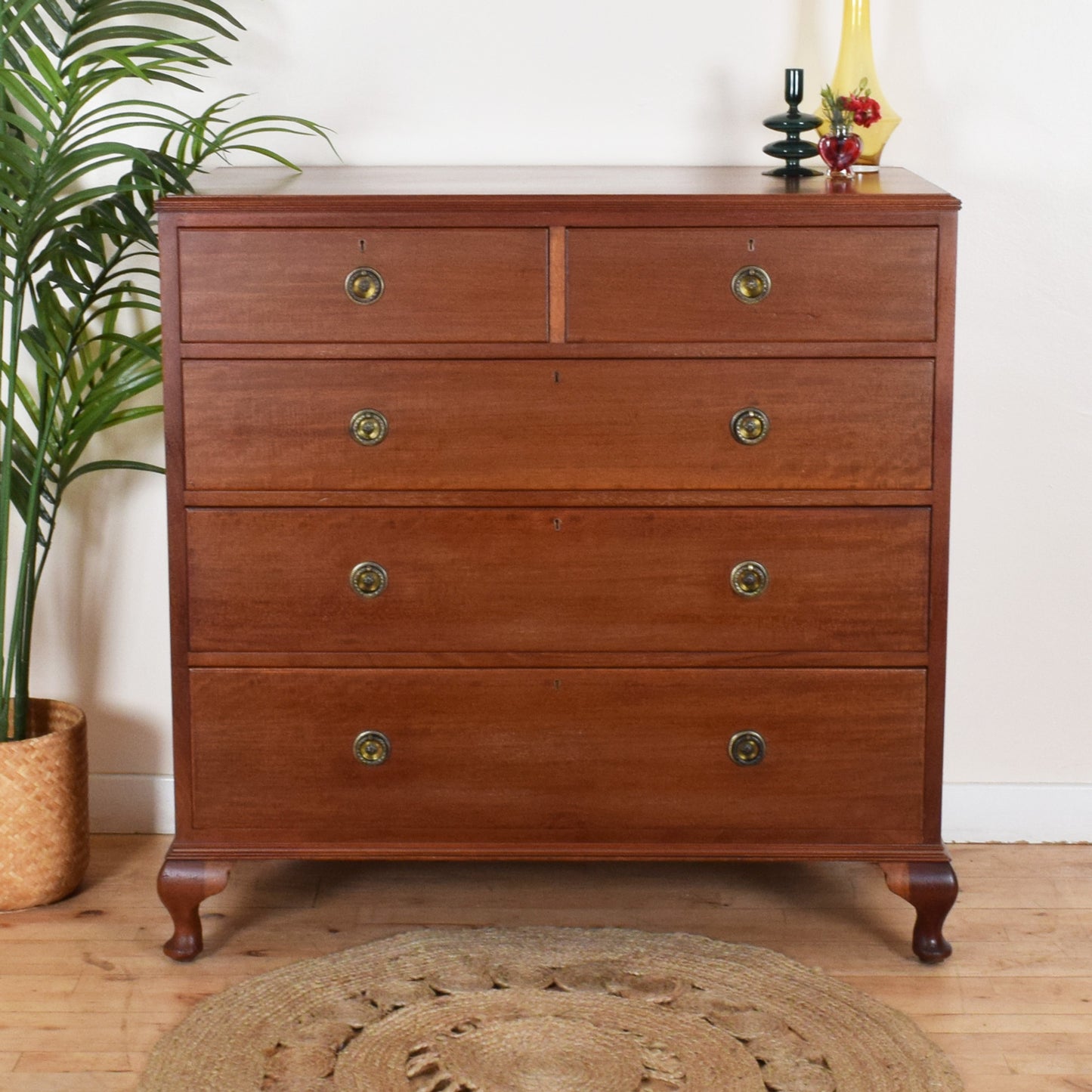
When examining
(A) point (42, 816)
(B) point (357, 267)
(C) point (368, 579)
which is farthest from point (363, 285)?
(A) point (42, 816)

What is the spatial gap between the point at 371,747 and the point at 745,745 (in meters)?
0.60

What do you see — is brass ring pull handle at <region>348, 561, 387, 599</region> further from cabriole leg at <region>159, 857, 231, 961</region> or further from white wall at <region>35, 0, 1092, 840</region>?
white wall at <region>35, 0, 1092, 840</region>

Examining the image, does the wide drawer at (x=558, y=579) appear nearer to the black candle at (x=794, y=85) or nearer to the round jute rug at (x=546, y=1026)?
the round jute rug at (x=546, y=1026)

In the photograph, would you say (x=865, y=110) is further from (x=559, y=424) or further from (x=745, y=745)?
(x=745, y=745)

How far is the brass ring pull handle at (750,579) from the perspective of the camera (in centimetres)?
235

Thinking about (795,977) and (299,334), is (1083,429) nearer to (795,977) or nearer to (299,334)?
(795,977)

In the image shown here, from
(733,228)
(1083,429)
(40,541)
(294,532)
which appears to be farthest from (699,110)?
(40,541)

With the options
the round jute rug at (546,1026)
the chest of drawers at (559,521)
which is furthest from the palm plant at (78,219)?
the round jute rug at (546,1026)

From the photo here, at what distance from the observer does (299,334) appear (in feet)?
7.52

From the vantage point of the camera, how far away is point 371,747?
7.88 ft

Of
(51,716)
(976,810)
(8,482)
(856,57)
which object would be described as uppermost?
(856,57)

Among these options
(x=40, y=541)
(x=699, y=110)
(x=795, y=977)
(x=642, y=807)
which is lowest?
(x=795, y=977)

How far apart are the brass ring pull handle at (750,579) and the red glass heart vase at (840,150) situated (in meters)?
0.66

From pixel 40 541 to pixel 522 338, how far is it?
3.39 feet
